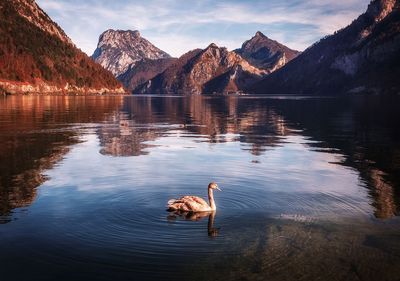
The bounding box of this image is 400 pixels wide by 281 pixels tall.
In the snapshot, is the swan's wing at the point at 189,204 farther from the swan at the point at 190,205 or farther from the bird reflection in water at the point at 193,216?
the bird reflection in water at the point at 193,216

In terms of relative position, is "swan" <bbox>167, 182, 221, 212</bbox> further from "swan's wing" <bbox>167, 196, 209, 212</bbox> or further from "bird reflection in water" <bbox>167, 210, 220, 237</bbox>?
"bird reflection in water" <bbox>167, 210, 220, 237</bbox>

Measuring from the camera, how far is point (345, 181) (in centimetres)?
2888

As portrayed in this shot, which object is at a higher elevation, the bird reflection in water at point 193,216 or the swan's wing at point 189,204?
the swan's wing at point 189,204

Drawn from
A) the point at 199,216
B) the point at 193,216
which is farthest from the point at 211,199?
the point at 193,216

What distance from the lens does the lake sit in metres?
15.5

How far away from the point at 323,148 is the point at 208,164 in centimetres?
1471

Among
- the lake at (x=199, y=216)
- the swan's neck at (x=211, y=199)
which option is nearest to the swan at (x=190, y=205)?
the swan's neck at (x=211, y=199)

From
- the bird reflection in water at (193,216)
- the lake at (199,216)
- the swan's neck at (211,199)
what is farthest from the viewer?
the swan's neck at (211,199)

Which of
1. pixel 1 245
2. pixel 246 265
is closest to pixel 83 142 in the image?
pixel 1 245

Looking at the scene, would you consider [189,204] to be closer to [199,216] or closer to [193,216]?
[193,216]

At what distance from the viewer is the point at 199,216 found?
68.9ft

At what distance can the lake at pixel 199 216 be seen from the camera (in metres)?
15.5

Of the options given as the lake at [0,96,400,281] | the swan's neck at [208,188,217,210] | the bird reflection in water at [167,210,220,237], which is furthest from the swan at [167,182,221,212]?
the lake at [0,96,400,281]

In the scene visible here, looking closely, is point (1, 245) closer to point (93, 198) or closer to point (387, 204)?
point (93, 198)
